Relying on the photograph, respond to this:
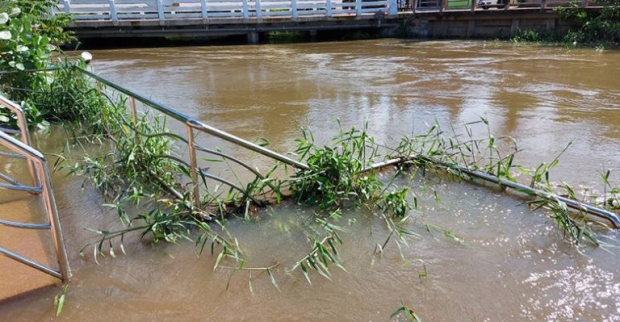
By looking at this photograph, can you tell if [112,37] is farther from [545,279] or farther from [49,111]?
[545,279]

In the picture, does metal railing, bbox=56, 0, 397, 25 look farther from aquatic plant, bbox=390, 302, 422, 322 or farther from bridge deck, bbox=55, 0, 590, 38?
aquatic plant, bbox=390, 302, 422, 322

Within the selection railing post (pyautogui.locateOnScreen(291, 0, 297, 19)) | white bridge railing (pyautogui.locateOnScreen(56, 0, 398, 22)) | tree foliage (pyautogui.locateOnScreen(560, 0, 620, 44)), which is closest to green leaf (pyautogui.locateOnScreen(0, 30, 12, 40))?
white bridge railing (pyautogui.locateOnScreen(56, 0, 398, 22))

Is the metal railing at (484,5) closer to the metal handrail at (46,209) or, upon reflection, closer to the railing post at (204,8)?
the railing post at (204,8)

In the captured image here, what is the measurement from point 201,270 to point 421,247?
1233 mm


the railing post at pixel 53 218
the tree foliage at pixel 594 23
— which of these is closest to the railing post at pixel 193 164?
the railing post at pixel 53 218

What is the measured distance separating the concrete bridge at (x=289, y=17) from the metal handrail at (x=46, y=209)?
14941 mm

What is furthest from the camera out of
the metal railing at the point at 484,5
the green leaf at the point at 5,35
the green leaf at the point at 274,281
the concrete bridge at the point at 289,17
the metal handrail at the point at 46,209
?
the concrete bridge at the point at 289,17

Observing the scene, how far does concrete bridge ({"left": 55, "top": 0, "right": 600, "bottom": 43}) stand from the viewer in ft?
Answer: 49.3

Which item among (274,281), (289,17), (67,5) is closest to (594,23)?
(289,17)

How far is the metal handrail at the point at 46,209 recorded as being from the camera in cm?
184

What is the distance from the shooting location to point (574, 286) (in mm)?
2205

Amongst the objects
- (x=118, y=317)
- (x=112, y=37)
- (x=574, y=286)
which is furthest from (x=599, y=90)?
(x=112, y=37)

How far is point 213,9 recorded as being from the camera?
53.1 ft

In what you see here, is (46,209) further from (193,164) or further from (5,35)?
(5,35)
